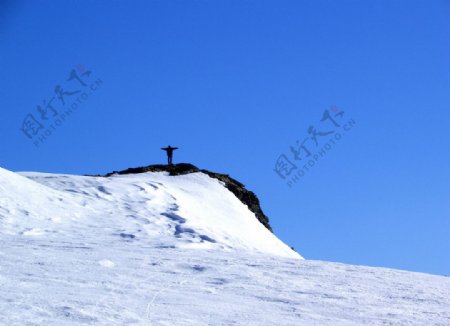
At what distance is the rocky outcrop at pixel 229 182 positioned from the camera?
23469mm

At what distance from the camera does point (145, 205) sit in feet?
52.9

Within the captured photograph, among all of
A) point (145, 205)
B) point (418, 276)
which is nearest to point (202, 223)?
point (145, 205)

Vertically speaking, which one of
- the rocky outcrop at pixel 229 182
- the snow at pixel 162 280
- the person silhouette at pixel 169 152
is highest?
the person silhouette at pixel 169 152

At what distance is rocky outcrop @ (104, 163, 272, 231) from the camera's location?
77.0ft

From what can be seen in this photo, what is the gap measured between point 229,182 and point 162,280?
17381 millimetres

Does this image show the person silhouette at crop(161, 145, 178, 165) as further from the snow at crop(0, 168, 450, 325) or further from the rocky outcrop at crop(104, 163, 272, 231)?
the snow at crop(0, 168, 450, 325)

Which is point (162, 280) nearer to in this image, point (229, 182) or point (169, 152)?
point (229, 182)

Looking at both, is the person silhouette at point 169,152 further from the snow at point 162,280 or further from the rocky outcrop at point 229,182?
the snow at point 162,280

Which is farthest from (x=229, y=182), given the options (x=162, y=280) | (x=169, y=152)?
(x=162, y=280)

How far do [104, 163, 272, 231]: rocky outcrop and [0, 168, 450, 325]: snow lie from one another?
8.89m

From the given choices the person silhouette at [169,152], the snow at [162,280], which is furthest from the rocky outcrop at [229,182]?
the snow at [162,280]

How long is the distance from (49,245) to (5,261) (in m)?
1.81

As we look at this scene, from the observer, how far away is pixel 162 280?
7219 mm

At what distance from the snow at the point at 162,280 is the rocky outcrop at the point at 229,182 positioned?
889 centimetres
